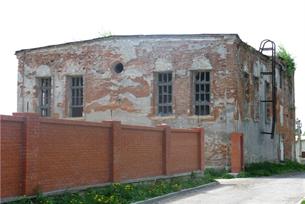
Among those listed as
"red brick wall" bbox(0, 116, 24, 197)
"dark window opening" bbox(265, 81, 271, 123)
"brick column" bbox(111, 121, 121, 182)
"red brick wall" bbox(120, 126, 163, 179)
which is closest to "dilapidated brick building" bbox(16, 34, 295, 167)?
"dark window opening" bbox(265, 81, 271, 123)

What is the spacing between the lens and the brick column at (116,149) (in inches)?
634

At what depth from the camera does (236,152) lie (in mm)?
26703


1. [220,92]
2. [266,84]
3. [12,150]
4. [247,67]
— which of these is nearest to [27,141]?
[12,150]

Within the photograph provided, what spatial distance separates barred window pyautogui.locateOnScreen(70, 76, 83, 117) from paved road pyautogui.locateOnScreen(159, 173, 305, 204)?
11.3m

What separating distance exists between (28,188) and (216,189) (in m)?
9.08

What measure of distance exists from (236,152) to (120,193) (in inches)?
486

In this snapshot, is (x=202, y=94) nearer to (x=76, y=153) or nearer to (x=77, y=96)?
(x=77, y=96)

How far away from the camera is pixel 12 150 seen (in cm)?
1181

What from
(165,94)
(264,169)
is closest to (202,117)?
(165,94)

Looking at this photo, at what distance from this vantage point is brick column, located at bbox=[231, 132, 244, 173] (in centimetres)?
2662

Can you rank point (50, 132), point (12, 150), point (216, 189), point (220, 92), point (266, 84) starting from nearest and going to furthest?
1. point (12, 150)
2. point (50, 132)
3. point (216, 189)
4. point (220, 92)
5. point (266, 84)

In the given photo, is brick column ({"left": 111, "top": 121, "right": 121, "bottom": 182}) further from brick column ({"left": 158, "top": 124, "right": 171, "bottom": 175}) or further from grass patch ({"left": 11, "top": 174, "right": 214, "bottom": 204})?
brick column ({"left": 158, "top": 124, "right": 171, "bottom": 175})

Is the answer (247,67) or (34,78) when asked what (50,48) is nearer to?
(34,78)

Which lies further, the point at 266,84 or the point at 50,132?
the point at 266,84
